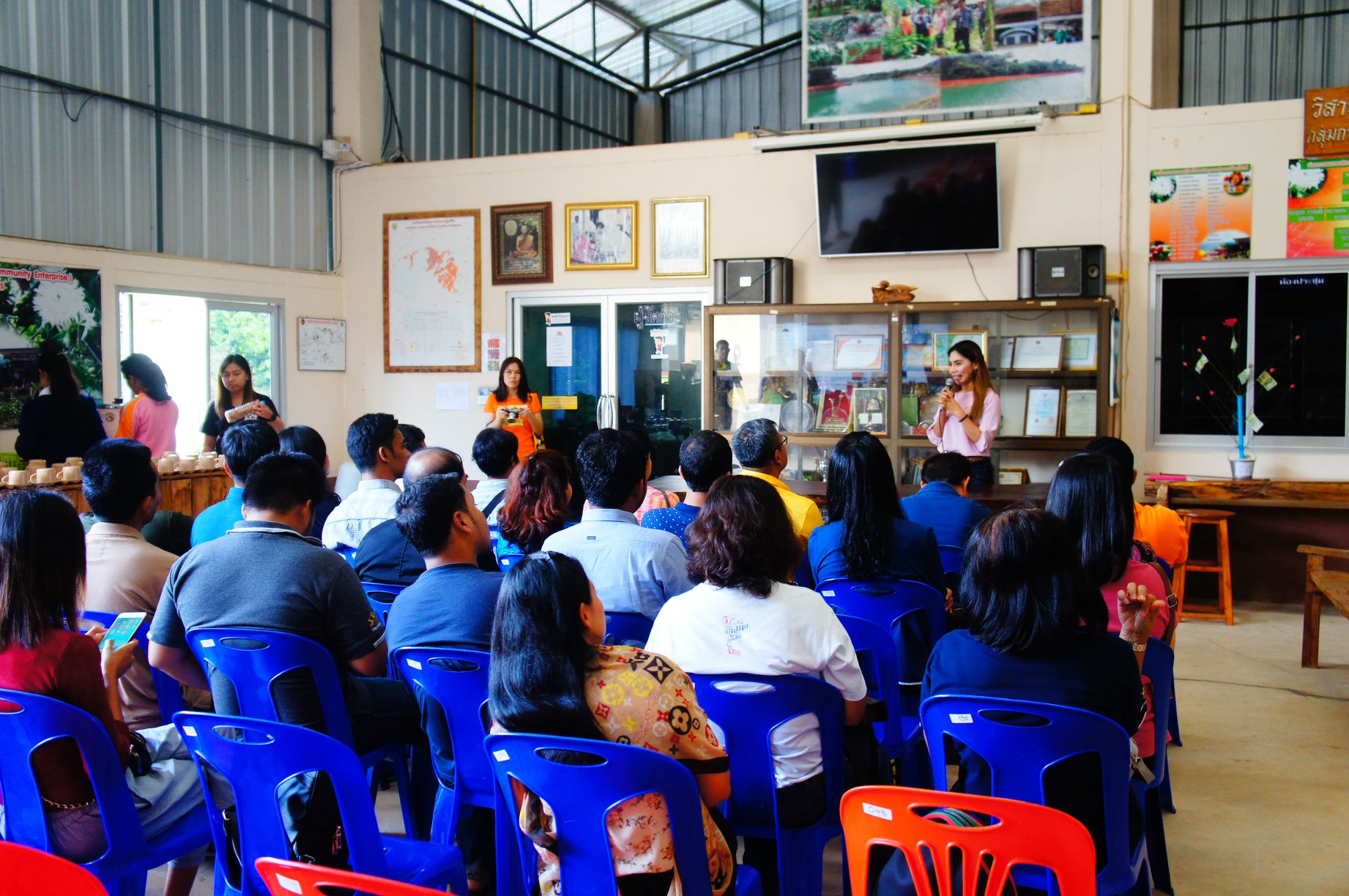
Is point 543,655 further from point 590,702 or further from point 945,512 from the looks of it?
point 945,512

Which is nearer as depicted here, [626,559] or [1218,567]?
[626,559]

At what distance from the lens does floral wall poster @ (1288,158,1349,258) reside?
20.3 ft

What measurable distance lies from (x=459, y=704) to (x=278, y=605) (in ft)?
1.59

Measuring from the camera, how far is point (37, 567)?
6.65 feet

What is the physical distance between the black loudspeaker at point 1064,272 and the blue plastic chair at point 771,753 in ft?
16.2

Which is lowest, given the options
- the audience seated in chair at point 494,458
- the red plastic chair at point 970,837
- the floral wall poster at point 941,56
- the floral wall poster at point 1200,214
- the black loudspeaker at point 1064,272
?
the red plastic chair at point 970,837

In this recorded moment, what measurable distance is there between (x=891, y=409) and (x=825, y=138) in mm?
1887

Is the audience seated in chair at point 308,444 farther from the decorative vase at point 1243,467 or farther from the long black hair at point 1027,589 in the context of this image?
the decorative vase at point 1243,467

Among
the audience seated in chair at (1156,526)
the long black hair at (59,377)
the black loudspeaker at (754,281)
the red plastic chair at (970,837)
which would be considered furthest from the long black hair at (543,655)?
the black loudspeaker at (754,281)

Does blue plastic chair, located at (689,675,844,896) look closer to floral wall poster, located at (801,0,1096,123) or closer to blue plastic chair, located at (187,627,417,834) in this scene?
blue plastic chair, located at (187,627,417,834)

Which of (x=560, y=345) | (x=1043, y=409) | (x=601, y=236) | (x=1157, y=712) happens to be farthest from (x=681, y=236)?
(x=1157, y=712)

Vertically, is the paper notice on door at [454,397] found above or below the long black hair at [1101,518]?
above

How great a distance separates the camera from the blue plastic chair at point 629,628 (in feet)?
8.96

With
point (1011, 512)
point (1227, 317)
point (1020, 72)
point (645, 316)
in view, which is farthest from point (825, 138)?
point (1011, 512)
